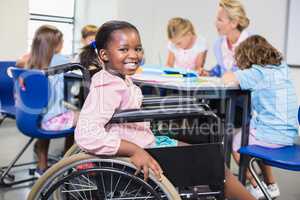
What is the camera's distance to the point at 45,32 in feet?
8.84

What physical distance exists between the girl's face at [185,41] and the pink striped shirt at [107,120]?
2381 mm

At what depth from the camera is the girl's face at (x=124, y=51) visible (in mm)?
1356

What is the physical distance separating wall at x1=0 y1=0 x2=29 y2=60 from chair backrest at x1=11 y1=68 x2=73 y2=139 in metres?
2.32

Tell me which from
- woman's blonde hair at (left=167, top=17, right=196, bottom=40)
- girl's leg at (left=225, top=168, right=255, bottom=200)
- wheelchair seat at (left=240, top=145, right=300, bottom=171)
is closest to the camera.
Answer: girl's leg at (left=225, top=168, right=255, bottom=200)

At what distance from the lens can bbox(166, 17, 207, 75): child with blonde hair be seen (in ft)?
12.2

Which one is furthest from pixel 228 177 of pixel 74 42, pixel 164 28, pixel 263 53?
pixel 74 42

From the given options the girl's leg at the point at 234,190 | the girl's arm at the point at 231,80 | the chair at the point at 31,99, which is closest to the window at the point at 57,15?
the chair at the point at 31,99

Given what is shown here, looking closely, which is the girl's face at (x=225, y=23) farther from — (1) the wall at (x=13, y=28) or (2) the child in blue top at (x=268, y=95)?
(1) the wall at (x=13, y=28)

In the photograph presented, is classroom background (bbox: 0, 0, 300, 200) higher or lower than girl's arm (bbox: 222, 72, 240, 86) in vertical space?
higher

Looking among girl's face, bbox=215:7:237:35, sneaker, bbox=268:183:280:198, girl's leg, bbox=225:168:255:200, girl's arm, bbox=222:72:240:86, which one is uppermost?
girl's face, bbox=215:7:237:35

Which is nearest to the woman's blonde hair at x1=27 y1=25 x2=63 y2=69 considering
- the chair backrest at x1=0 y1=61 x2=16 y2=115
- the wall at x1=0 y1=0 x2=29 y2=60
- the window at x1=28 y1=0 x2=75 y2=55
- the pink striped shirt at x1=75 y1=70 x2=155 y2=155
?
the chair backrest at x1=0 y1=61 x2=16 y2=115

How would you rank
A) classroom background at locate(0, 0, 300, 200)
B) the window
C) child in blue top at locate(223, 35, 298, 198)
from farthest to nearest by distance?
the window
classroom background at locate(0, 0, 300, 200)
child in blue top at locate(223, 35, 298, 198)

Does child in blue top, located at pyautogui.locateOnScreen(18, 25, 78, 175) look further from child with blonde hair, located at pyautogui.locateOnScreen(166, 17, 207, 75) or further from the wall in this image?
the wall

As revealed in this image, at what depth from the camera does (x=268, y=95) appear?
2164mm
